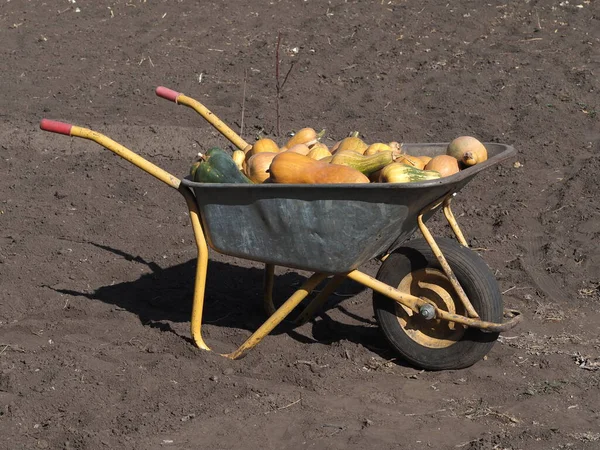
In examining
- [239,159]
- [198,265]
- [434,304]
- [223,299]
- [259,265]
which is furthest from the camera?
[259,265]

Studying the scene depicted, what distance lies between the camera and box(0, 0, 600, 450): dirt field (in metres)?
3.97

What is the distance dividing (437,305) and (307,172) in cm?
89

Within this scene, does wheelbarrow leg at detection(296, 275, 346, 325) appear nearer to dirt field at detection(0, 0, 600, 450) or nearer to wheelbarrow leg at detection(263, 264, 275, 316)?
dirt field at detection(0, 0, 600, 450)

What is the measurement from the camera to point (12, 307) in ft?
16.7

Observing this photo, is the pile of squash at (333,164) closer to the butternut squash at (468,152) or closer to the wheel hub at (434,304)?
the butternut squash at (468,152)

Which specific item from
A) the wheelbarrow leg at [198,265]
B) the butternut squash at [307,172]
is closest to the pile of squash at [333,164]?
the butternut squash at [307,172]

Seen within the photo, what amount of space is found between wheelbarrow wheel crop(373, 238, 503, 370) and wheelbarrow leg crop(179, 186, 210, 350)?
801 mm

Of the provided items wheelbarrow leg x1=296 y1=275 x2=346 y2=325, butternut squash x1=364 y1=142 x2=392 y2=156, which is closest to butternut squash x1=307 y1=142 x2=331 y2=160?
butternut squash x1=364 y1=142 x2=392 y2=156

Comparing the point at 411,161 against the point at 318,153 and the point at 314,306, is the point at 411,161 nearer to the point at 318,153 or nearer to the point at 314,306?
the point at 318,153

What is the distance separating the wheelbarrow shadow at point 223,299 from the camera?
194 inches

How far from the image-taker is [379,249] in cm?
430

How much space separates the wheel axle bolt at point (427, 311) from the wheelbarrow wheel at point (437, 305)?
170 millimetres

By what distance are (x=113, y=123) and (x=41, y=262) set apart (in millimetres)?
2174

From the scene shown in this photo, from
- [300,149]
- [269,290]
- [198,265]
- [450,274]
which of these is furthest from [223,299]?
[450,274]
